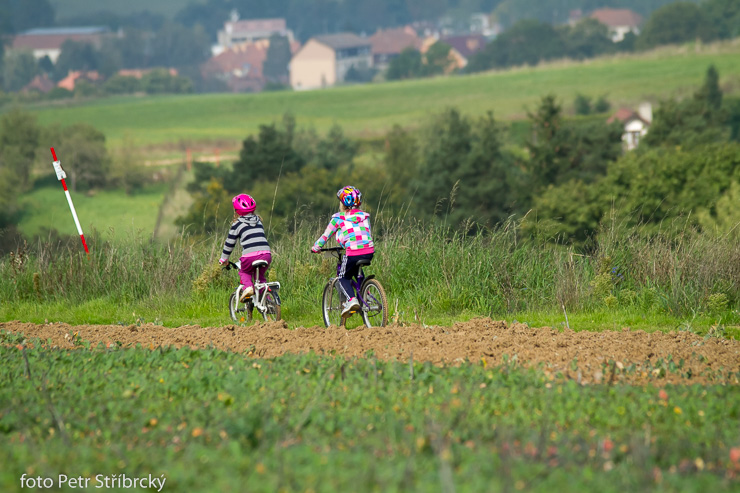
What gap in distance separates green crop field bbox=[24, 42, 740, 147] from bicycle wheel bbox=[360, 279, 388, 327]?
78.5 meters

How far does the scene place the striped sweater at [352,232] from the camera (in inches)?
387

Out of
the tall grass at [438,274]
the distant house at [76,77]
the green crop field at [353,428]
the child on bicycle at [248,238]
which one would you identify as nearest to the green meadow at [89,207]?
the tall grass at [438,274]

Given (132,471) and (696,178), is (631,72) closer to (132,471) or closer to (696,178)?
(696,178)

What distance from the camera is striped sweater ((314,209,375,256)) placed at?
9820 mm

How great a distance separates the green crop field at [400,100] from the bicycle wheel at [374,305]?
78.5 m

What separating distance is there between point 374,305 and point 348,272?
19.8 inches

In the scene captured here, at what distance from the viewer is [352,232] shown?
983cm

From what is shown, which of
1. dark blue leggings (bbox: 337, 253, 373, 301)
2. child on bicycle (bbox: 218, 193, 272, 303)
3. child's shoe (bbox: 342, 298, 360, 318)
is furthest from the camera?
child on bicycle (bbox: 218, 193, 272, 303)

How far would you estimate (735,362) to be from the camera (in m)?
7.68

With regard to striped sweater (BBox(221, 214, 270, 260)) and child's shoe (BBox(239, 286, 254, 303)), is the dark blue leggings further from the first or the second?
child's shoe (BBox(239, 286, 254, 303))

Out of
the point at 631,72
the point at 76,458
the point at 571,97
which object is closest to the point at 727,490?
the point at 76,458

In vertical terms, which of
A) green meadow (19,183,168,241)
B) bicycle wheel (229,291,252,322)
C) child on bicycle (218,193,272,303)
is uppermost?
child on bicycle (218,193,272,303)

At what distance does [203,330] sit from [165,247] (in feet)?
14.1

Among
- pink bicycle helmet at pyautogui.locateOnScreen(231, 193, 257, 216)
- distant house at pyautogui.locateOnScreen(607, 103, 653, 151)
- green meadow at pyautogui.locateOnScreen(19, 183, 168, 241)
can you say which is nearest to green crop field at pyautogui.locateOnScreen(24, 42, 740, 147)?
distant house at pyautogui.locateOnScreen(607, 103, 653, 151)
